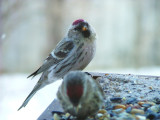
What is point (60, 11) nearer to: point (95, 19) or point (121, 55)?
point (95, 19)

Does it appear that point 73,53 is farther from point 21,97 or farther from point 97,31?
point 97,31

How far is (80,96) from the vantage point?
1.84 meters

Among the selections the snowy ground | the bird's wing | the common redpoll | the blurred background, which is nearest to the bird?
the bird's wing

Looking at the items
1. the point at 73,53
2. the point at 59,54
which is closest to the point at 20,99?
the point at 59,54

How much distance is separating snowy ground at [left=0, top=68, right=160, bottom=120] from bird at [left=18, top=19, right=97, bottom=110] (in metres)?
2.15

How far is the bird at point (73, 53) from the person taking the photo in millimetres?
3061

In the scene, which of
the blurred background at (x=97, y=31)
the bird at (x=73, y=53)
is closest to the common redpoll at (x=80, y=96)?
the bird at (x=73, y=53)

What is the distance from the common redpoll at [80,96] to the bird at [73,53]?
101cm

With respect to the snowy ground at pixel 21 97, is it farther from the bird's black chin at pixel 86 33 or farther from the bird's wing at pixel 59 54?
the bird's black chin at pixel 86 33

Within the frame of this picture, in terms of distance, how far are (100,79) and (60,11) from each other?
4981 millimetres

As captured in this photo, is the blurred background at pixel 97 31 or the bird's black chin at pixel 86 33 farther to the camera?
the blurred background at pixel 97 31

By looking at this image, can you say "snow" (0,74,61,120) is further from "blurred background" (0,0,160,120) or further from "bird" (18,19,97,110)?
"bird" (18,19,97,110)

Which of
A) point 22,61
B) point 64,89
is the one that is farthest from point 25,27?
point 64,89

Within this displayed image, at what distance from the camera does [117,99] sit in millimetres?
2365
